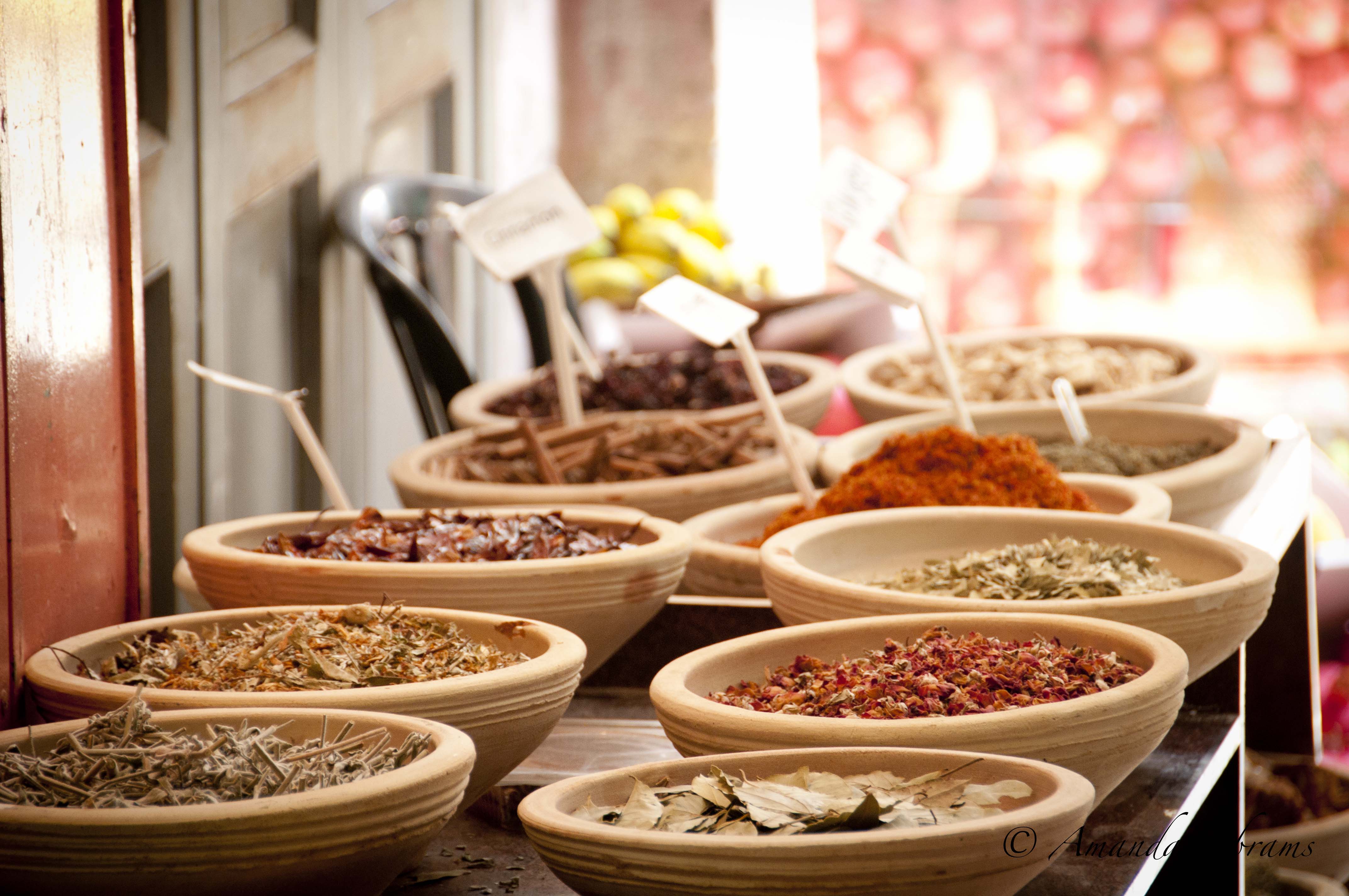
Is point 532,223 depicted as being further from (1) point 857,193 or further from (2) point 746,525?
(2) point 746,525

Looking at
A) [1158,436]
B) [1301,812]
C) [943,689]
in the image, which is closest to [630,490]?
[943,689]

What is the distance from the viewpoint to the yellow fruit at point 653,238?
4.46 m

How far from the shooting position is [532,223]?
2061 mm

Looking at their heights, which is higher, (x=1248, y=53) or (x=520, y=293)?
(x=1248, y=53)

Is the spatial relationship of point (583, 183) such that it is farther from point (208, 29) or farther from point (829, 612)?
point (829, 612)

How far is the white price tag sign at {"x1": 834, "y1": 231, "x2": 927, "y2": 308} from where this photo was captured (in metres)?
1.72

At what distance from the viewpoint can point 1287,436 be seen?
7.82 feet

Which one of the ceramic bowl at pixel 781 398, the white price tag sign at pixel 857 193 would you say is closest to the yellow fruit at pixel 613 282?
the ceramic bowl at pixel 781 398

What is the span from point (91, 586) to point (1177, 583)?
1.05 m

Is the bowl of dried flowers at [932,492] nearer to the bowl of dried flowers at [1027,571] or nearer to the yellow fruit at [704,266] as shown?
the bowl of dried flowers at [1027,571]

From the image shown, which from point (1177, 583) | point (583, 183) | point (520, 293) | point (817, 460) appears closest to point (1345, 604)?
point (817, 460)

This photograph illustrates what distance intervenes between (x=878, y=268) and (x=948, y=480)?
0.32 m

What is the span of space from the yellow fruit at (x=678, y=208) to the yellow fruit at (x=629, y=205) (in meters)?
0.05

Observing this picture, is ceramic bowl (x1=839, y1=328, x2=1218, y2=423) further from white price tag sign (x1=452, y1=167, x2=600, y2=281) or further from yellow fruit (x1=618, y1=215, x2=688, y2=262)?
yellow fruit (x1=618, y1=215, x2=688, y2=262)
